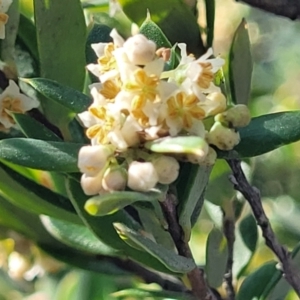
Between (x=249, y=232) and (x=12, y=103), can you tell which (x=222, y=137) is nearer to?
(x=12, y=103)

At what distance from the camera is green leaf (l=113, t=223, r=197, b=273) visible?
1.70 feet

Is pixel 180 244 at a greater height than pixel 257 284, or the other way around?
pixel 180 244

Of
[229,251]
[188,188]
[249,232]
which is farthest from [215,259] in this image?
[188,188]

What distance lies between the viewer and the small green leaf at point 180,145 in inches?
17.2

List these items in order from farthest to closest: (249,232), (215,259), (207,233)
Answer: (207,233)
(249,232)
(215,259)

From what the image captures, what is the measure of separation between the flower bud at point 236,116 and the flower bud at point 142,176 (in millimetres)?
93

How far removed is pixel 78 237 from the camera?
70 centimetres

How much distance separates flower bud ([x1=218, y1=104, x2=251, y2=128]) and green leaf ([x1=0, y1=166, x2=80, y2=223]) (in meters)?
0.24

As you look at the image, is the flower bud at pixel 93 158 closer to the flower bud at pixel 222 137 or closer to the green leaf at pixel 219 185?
the flower bud at pixel 222 137

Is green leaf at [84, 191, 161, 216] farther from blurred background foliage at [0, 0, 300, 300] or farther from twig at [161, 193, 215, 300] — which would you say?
blurred background foliage at [0, 0, 300, 300]

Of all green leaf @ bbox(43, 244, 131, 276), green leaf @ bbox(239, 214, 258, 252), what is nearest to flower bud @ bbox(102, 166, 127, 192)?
green leaf @ bbox(43, 244, 131, 276)

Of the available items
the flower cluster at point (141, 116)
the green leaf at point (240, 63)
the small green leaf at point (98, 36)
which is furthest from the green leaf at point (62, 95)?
the green leaf at point (240, 63)

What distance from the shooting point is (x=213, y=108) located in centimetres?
52

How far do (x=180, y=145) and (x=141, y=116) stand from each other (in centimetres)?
6
